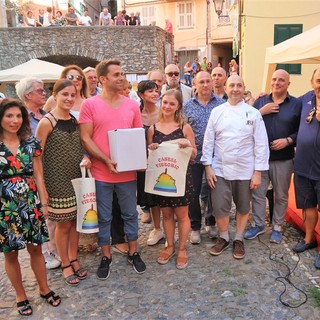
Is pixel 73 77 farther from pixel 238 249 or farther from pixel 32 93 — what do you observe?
pixel 238 249

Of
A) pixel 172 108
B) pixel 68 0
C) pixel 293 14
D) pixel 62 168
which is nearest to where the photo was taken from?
pixel 62 168

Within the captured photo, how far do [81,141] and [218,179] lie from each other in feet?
4.84

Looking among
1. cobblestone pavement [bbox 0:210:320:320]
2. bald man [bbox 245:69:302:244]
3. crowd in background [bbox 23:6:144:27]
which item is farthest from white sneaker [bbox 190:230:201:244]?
crowd in background [bbox 23:6:144:27]

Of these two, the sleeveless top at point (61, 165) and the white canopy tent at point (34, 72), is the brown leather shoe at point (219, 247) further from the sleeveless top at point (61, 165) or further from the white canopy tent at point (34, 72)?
the white canopy tent at point (34, 72)

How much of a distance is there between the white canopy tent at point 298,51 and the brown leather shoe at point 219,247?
9.69 ft

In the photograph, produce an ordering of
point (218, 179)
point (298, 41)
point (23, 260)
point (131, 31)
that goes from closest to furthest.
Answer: point (218, 179), point (23, 260), point (298, 41), point (131, 31)

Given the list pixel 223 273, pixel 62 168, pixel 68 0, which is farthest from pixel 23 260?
pixel 68 0

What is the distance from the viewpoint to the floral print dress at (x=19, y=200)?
2.74m

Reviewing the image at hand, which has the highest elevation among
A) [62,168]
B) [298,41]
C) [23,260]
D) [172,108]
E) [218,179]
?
[298,41]

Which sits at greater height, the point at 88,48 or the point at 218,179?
the point at 88,48

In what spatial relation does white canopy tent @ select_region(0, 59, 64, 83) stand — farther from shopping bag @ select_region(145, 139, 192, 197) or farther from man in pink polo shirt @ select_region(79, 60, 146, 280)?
shopping bag @ select_region(145, 139, 192, 197)

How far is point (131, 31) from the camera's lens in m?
17.3

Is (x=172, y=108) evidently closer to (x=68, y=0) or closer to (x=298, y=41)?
(x=298, y=41)

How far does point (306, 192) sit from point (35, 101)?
9.73ft
